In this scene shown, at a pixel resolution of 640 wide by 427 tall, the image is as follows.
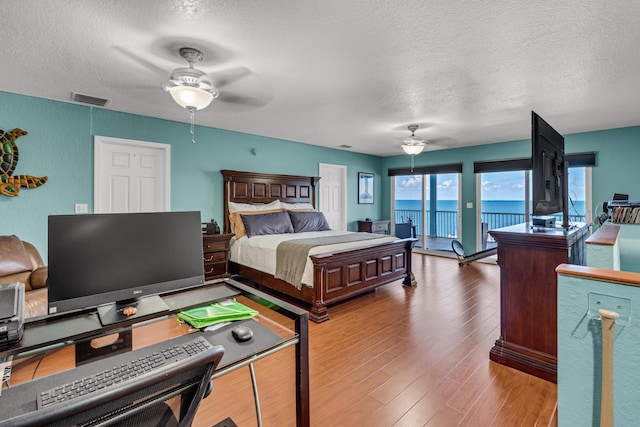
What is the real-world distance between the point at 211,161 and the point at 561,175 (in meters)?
4.40

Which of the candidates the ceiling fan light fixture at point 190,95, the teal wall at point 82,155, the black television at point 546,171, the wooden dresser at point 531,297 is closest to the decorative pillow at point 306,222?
the teal wall at point 82,155

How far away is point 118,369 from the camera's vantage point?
1006 mm

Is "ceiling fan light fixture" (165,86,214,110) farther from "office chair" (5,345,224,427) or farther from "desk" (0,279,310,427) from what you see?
"office chair" (5,345,224,427)

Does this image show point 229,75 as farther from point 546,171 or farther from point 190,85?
point 546,171

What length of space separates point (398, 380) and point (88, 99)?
4.17 meters

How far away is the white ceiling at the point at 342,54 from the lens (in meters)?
1.85

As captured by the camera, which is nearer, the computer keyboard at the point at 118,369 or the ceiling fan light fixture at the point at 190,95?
the computer keyboard at the point at 118,369

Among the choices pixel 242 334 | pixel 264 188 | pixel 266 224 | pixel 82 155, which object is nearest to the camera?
pixel 242 334

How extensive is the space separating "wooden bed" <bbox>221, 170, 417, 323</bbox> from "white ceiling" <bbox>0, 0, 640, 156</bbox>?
4.76ft

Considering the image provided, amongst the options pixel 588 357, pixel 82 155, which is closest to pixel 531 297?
pixel 588 357

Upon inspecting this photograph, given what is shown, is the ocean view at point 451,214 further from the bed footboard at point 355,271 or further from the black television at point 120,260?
the black television at point 120,260

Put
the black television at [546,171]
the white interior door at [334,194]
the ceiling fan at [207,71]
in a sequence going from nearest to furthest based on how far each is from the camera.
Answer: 1. the black television at [546,171]
2. the ceiling fan at [207,71]
3. the white interior door at [334,194]

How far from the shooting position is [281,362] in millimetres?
2420

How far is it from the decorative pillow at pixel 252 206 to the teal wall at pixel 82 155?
0.72 feet
